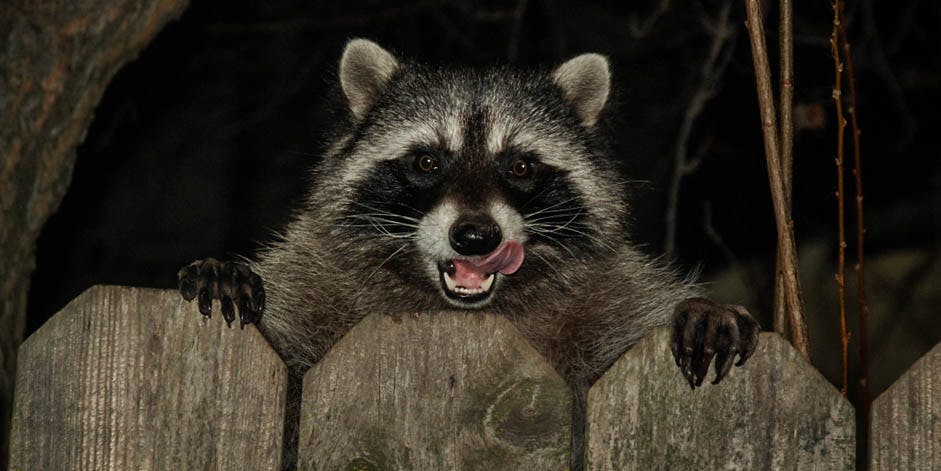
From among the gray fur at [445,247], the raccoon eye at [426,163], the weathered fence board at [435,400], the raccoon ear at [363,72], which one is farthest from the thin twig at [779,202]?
the raccoon ear at [363,72]

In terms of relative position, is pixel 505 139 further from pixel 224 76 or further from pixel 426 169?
pixel 224 76

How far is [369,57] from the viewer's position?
11.7ft

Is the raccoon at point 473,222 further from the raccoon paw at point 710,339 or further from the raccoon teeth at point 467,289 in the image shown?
the raccoon paw at point 710,339

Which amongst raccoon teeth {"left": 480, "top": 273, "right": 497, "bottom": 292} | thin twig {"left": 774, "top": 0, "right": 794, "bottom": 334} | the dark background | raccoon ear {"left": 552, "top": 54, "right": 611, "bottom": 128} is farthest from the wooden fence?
the dark background

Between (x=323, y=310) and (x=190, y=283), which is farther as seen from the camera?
(x=323, y=310)

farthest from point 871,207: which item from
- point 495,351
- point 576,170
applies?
point 495,351

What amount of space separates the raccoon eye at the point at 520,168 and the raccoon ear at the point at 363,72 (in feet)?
1.83

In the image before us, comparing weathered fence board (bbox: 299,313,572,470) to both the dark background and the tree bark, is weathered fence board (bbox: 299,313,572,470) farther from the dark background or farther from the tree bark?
the dark background

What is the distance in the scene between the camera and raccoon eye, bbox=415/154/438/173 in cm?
331

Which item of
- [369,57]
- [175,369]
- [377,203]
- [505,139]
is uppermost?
[369,57]

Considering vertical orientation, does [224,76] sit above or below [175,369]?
above

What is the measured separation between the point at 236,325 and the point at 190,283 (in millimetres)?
278

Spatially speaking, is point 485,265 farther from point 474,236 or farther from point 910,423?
point 910,423

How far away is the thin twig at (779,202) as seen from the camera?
2318 millimetres
